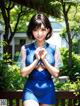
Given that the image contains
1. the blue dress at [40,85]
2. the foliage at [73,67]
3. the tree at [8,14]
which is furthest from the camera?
the tree at [8,14]

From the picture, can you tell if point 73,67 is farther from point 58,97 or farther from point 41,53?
point 41,53

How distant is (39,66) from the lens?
16.1ft

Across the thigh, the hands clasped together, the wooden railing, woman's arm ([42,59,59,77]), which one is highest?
the hands clasped together

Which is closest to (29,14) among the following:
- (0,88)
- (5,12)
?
(5,12)

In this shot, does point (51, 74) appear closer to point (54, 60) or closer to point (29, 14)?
point (54, 60)

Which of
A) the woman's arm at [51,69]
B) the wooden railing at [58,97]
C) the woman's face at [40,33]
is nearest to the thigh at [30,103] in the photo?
the woman's arm at [51,69]

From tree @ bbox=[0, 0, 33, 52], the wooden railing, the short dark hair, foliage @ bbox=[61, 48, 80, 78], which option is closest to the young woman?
the short dark hair

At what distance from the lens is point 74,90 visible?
6.20 m

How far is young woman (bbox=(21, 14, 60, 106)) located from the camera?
4.79m

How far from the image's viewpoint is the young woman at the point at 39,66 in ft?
15.7

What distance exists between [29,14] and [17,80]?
22.1 meters

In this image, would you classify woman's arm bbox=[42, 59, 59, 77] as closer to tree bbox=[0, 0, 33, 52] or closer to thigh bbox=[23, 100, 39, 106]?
thigh bbox=[23, 100, 39, 106]

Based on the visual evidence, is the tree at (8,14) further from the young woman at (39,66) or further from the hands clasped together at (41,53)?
the hands clasped together at (41,53)

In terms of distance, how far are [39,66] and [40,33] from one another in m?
0.39
